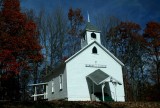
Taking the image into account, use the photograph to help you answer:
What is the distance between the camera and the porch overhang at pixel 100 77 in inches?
1011

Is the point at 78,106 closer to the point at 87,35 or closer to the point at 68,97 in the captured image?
the point at 68,97

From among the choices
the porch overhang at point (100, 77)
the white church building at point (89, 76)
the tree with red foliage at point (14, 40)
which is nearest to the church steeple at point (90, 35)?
the white church building at point (89, 76)

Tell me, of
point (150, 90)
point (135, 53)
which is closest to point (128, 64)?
point (135, 53)

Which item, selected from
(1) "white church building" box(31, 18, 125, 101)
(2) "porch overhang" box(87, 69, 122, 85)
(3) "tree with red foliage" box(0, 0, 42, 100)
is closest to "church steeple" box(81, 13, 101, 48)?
(1) "white church building" box(31, 18, 125, 101)

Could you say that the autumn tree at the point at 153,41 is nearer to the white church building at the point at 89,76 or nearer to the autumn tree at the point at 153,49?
the autumn tree at the point at 153,49

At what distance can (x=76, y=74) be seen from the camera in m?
27.2

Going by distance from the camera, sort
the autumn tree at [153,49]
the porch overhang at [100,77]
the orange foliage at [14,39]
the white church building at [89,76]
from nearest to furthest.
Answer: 1. the porch overhang at [100,77]
2. the white church building at [89,76]
3. the orange foliage at [14,39]
4. the autumn tree at [153,49]

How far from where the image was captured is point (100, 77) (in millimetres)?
26531

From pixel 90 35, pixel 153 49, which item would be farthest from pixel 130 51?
pixel 90 35

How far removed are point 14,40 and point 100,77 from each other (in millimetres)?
11880

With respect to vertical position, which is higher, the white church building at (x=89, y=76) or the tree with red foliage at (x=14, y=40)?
the tree with red foliage at (x=14, y=40)

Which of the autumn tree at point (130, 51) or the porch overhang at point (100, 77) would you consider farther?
the autumn tree at point (130, 51)

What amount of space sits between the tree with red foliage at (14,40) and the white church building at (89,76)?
17.5 feet

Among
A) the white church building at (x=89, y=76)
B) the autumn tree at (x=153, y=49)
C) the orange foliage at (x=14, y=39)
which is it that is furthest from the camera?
the autumn tree at (x=153, y=49)
